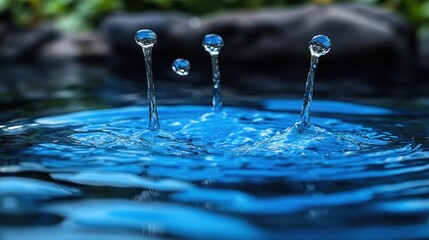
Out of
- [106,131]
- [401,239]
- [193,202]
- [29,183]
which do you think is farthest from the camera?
[106,131]

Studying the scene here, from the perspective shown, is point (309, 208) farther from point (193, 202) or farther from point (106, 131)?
point (106, 131)

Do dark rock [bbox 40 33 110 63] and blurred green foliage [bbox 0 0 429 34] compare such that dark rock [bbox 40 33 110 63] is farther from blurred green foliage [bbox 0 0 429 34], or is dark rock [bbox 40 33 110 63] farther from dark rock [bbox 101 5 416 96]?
dark rock [bbox 101 5 416 96]

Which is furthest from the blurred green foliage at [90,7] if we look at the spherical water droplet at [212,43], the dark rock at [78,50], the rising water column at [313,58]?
the rising water column at [313,58]

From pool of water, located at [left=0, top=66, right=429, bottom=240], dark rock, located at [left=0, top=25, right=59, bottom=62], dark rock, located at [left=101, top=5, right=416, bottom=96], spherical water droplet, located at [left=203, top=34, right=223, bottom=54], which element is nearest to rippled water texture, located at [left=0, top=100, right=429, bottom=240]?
pool of water, located at [left=0, top=66, right=429, bottom=240]

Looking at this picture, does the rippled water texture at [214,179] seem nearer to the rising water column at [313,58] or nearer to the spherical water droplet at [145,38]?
the rising water column at [313,58]

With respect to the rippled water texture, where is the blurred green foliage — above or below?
above

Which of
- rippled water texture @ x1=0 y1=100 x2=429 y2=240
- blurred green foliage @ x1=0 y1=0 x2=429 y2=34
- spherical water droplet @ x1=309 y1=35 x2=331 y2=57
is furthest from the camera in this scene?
blurred green foliage @ x1=0 y1=0 x2=429 y2=34

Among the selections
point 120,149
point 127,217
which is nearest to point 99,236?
point 127,217
